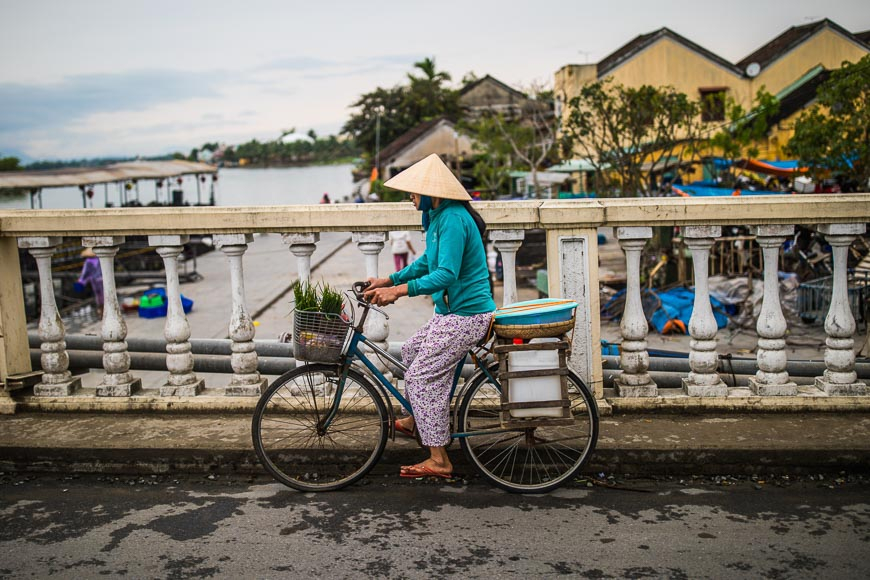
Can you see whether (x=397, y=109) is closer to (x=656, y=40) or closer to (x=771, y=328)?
(x=656, y=40)

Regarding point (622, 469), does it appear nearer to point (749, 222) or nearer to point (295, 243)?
point (749, 222)

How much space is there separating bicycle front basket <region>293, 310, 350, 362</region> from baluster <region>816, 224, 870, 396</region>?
8.91 feet

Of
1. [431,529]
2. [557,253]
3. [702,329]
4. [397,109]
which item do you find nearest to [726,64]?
[397,109]

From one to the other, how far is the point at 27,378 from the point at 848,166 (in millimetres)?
16407

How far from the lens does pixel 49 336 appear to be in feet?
16.6

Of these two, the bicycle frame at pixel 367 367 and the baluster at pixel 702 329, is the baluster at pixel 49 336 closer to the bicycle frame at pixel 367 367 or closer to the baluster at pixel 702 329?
the bicycle frame at pixel 367 367

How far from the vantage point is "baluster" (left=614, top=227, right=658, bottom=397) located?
462 centimetres

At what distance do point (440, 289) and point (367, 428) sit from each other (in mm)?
937

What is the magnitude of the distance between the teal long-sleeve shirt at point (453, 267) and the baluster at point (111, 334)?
1920 millimetres

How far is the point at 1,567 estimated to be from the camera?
345cm

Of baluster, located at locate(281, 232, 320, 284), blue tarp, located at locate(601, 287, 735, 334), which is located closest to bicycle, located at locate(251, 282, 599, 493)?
baluster, located at locate(281, 232, 320, 284)

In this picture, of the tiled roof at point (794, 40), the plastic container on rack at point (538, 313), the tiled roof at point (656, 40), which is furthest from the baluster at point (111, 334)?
the tiled roof at point (794, 40)

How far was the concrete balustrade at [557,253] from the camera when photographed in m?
4.54

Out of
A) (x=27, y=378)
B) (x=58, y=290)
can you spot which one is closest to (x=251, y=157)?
(x=58, y=290)
